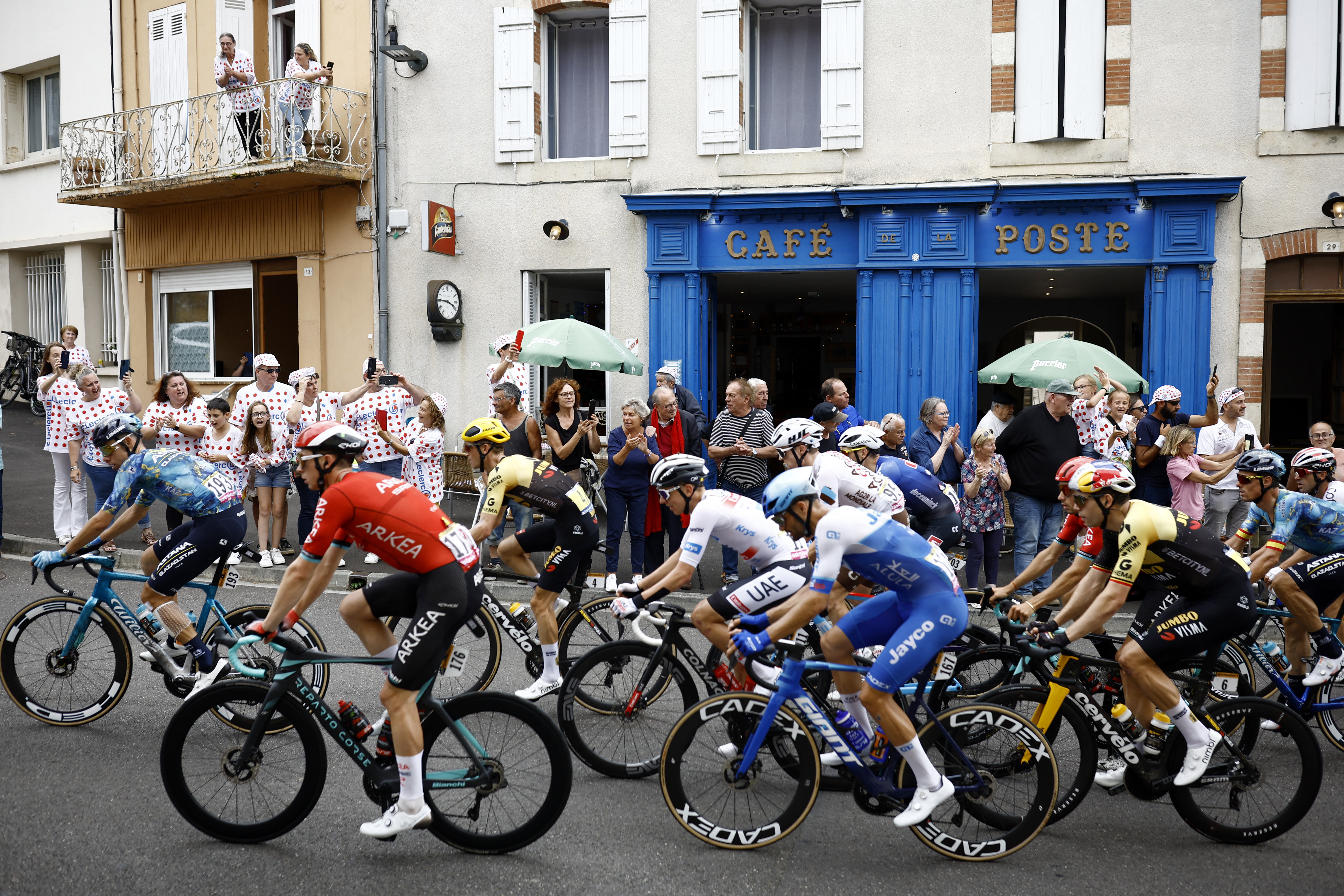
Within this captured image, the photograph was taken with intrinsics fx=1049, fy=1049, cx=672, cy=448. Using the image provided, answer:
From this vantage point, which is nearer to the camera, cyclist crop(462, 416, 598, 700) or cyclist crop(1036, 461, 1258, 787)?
cyclist crop(1036, 461, 1258, 787)

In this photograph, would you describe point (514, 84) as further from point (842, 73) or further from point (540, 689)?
point (540, 689)

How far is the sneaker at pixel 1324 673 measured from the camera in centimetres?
562

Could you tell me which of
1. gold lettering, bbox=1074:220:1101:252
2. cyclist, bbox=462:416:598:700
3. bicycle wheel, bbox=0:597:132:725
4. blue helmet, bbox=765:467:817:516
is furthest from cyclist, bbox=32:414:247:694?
gold lettering, bbox=1074:220:1101:252

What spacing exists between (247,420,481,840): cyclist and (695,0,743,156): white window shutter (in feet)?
31.7

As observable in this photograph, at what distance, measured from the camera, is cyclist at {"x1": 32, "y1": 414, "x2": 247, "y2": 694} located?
20.1 feet

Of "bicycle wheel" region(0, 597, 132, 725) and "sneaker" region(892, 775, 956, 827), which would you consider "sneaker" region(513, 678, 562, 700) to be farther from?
"sneaker" region(892, 775, 956, 827)

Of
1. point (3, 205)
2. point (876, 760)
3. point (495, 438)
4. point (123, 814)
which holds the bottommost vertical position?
point (123, 814)

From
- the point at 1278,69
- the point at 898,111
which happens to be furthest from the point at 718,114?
the point at 1278,69

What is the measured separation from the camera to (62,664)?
6.11 m

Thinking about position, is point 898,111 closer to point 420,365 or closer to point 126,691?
point 420,365

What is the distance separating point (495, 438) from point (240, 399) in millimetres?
5335

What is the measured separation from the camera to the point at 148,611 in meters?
6.14

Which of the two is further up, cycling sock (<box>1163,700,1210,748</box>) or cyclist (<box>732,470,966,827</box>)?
cyclist (<box>732,470,966,827</box>)

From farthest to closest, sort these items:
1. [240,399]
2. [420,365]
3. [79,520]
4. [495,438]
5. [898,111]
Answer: [420,365]
[898,111]
[79,520]
[240,399]
[495,438]
